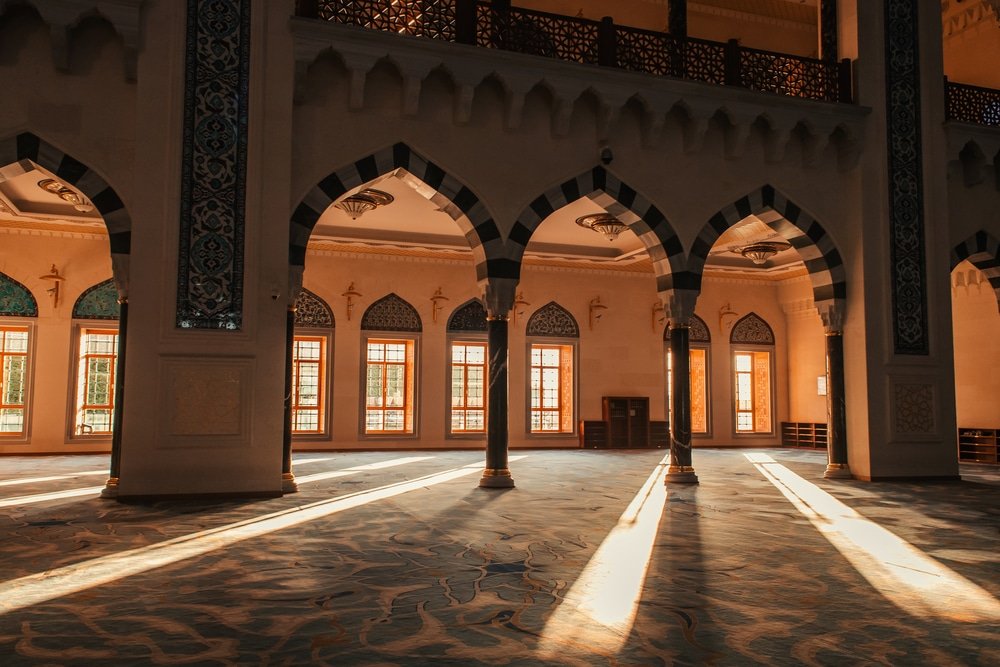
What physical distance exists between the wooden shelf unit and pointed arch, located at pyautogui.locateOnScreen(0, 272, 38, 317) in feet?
39.6

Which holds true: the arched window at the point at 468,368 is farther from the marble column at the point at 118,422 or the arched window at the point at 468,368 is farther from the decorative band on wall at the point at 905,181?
the marble column at the point at 118,422

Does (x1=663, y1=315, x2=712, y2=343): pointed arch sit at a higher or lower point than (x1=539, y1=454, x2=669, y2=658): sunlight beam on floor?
higher

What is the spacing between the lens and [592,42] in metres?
7.75

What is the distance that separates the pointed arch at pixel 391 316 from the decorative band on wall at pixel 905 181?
696cm

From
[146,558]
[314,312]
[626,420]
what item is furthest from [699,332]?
[146,558]

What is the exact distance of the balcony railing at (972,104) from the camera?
8984 mm

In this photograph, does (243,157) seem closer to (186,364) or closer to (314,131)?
(314,131)

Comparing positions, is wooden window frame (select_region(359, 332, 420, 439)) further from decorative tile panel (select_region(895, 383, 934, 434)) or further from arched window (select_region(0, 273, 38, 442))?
decorative tile panel (select_region(895, 383, 934, 434))

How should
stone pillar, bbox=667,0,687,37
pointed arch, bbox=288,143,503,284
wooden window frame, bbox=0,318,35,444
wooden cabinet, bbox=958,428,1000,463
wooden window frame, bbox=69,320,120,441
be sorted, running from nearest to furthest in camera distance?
1. pointed arch, bbox=288,143,503,284
2. stone pillar, bbox=667,0,687,37
3. wooden cabinet, bbox=958,428,1000,463
4. wooden window frame, bbox=0,318,35,444
5. wooden window frame, bbox=69,320,120,441

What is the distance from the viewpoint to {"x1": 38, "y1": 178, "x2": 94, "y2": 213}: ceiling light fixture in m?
9.64

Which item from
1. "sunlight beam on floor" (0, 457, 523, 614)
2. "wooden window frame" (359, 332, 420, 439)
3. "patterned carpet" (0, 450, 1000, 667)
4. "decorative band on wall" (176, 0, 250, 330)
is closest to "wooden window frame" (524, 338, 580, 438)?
"wooden window frame" (359, 332, 420, 439)

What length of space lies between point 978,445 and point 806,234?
4.67m

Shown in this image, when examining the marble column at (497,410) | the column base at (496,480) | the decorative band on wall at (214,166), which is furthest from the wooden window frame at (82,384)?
the column base at (496,480)

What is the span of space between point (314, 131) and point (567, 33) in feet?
8.28
